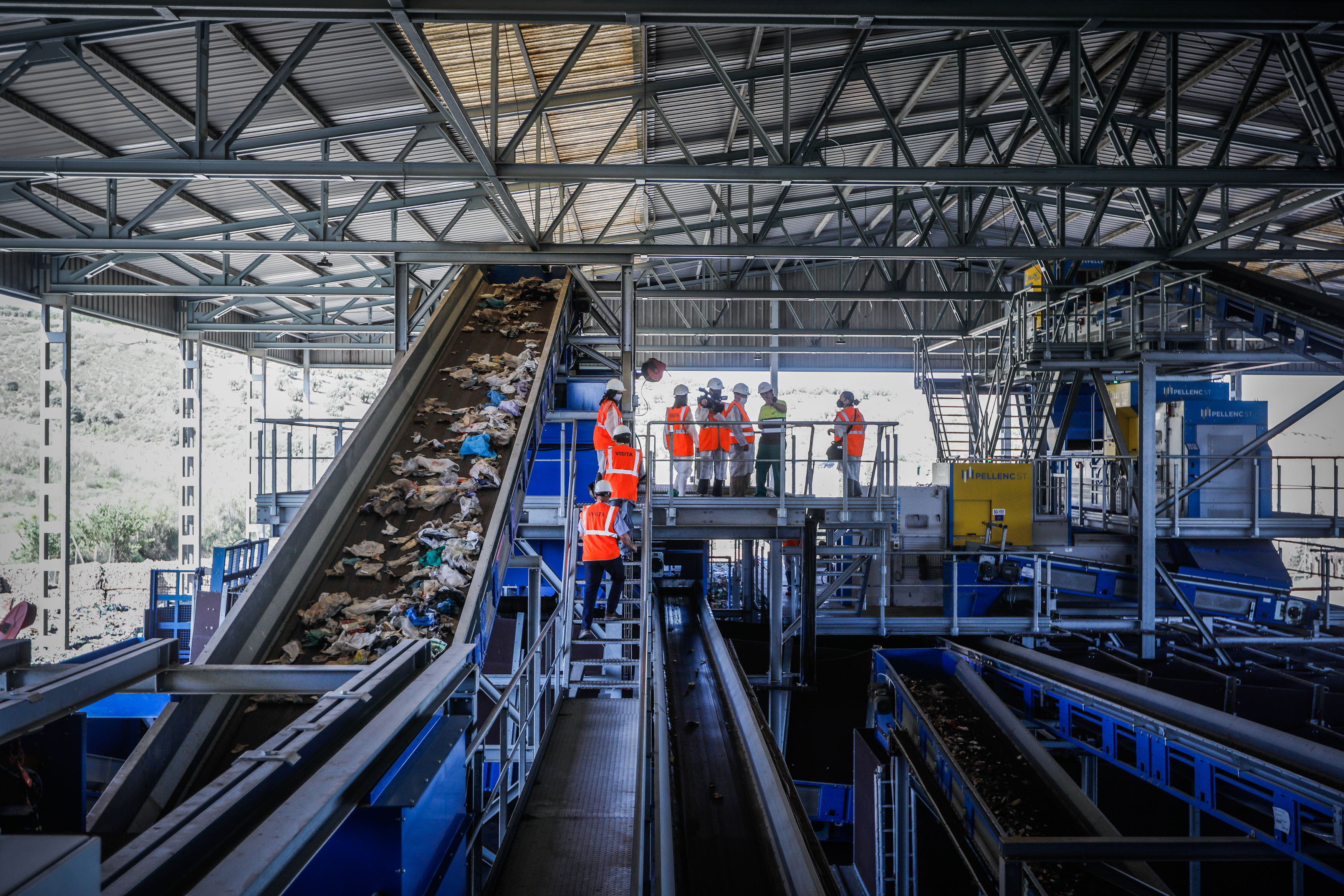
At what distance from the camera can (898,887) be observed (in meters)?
6.29

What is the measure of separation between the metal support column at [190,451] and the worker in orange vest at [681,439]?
36.3ft

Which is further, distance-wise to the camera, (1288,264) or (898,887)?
(1288,264)

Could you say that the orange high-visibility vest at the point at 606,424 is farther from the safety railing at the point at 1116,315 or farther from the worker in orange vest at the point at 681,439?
the safety railing at the point at 1116,315

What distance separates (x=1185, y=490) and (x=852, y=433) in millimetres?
4710

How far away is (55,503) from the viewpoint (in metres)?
12.5

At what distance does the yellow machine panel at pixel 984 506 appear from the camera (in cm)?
1051

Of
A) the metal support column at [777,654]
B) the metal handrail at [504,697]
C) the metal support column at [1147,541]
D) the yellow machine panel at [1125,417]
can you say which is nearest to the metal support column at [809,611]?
the metal support column at [777,654]

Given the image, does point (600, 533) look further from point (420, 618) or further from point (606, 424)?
point (420, 618)

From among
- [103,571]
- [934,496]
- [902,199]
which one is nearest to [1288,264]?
[902,199]

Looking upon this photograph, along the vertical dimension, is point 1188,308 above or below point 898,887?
above

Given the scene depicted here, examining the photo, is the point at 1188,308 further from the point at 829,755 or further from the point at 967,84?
the point at 829,755

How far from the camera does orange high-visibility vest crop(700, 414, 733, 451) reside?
1120cm

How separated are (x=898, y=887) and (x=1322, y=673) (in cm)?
536

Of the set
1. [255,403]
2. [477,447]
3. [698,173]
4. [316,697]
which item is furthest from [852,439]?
[255,403]
